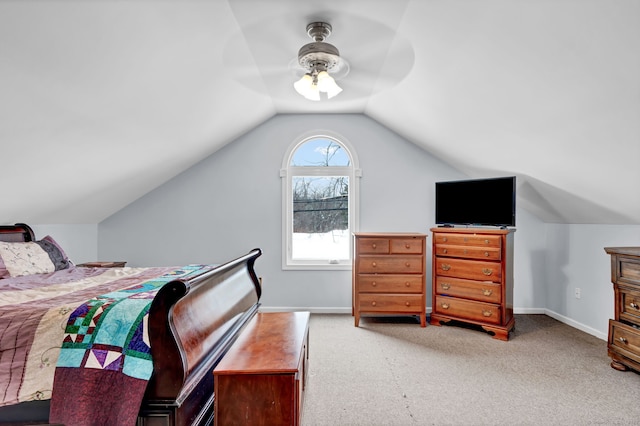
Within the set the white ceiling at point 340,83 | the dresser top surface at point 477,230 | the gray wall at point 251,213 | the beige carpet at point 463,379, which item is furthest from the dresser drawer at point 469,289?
the white ceiling at point 340,83

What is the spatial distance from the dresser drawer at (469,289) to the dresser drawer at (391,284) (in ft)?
0.72

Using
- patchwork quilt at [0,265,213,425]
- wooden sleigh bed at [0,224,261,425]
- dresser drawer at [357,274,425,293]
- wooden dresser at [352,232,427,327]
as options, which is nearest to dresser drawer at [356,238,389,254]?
wooden dresser at [352,232,427,327]

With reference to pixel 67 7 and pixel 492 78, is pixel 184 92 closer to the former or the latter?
pixel 67 7

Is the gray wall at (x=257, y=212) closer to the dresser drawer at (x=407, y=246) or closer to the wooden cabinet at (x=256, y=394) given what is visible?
the dresser drawer at (x=407, y=246)

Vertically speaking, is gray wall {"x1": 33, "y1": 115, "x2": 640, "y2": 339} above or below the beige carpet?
above

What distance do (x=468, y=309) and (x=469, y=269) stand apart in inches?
16.4

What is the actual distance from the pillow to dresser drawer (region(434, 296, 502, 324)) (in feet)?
11.8

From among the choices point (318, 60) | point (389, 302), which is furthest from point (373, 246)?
point (318, 60)

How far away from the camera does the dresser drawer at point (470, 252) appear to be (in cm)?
342

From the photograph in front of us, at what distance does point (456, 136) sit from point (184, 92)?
2.53m

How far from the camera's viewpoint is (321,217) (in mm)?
4496

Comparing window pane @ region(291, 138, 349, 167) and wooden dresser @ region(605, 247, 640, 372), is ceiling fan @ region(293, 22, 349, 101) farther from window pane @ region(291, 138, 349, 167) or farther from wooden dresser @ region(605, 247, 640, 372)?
wooden dresser @ region(605, 247, 640, 372)

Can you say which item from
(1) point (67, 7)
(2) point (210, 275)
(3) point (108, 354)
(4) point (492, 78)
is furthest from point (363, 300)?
(1) point (67, 7)

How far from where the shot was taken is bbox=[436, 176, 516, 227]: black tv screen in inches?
134
